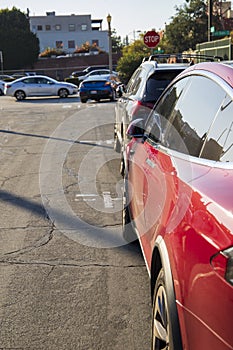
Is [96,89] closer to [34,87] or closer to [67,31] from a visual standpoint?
[34,87]

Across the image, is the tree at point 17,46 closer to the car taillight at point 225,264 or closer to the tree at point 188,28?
the tree at point 188,28

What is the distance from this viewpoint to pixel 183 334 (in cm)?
255

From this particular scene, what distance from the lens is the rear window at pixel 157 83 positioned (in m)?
8.83

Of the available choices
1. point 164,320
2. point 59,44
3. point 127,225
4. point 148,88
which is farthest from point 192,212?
point 59,44

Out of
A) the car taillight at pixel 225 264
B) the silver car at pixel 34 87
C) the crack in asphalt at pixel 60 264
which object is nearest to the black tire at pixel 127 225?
the crack in asphalt at pixel 60 264

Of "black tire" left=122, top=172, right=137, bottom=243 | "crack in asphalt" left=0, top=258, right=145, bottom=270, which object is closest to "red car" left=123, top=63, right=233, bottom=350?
"crack in asphalt" left=0, top=258, right=145, bottom=270

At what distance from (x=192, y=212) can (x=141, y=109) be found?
6.09 meters

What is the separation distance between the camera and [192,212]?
8.55ft

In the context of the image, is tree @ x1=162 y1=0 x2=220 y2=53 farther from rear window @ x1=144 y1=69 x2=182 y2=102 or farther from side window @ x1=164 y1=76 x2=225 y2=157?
side window @ x1=164 y1=76 x2=225 y2=157

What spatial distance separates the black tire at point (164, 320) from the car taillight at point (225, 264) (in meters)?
0.56

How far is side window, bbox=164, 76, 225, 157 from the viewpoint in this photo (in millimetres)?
3166

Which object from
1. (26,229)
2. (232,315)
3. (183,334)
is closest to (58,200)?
(26,229)

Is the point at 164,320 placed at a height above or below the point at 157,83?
below

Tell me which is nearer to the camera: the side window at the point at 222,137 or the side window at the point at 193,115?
the side window at the point at 222,137
